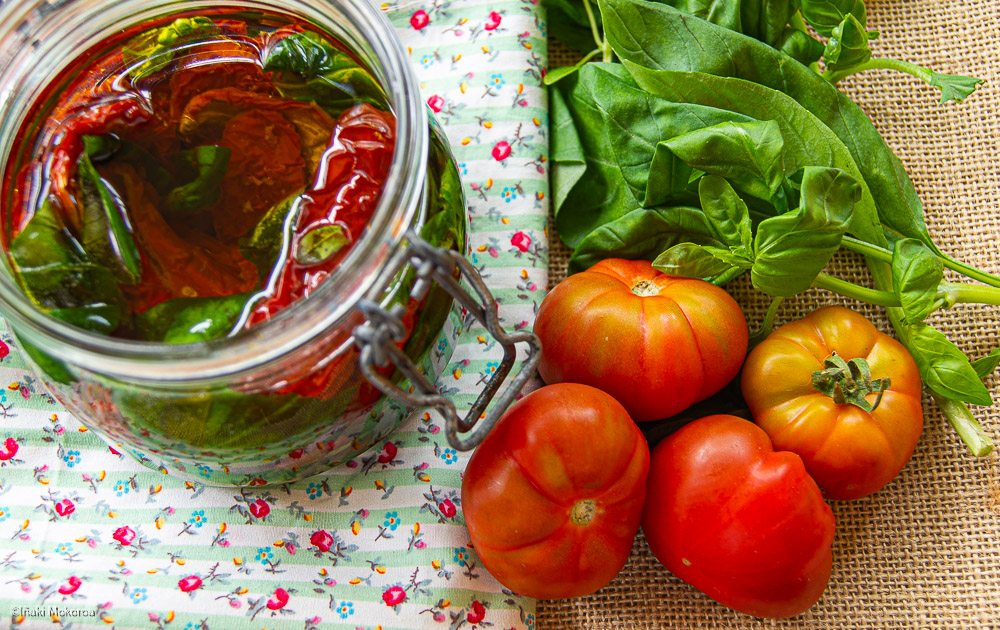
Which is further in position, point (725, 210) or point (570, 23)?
point (570, 23)

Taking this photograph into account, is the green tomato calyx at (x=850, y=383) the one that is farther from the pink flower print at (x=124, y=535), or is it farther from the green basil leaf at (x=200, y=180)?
the pink flower print at (x=124, y=535)

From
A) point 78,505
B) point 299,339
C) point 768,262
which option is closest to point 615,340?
point 768,262

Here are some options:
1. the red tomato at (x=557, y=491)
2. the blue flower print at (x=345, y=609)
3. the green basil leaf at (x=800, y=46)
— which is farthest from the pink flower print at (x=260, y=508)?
the green basil leaf at (x=800, y=46)

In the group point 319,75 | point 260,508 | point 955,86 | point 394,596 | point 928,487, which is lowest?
point 928,487

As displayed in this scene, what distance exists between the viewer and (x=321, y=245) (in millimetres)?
622

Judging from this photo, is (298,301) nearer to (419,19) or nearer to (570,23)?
(419,19)

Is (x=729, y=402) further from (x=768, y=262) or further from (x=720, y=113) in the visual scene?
(x=720, y=113)

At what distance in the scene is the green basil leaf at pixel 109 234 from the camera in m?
0.63

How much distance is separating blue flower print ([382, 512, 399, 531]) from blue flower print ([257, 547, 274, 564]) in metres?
0.13

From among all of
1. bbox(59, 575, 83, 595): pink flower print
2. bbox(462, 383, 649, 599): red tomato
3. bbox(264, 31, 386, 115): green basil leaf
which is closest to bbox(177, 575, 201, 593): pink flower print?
bbox(59, 575, 83, 595): pink flower print

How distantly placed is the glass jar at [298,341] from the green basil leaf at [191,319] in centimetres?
3

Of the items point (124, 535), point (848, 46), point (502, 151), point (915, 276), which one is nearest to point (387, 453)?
point (124, 535)

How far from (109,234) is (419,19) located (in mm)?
548

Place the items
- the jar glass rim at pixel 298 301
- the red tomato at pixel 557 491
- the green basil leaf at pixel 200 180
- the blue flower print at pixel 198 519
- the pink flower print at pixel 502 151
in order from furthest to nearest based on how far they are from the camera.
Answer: the pink flower print at pixel 502 151 → the blue flower print at pixel 198 519 → the red tomato at pixel 557 491 → the green basil leaf at pixel 200 180 → the jar glass rim at pixel 298 301
